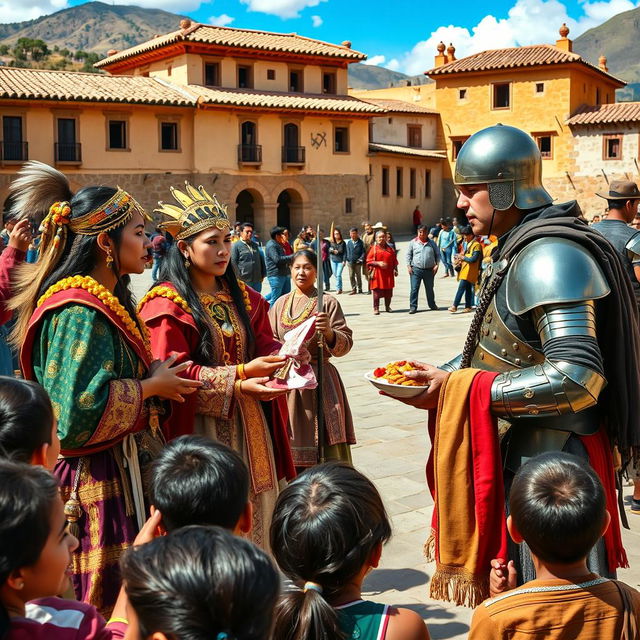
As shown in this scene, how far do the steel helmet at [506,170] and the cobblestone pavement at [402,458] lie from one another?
1987mm

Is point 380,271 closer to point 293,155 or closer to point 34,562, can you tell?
point 34,562

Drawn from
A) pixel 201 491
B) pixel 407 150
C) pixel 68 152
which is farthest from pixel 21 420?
pixel 407 150

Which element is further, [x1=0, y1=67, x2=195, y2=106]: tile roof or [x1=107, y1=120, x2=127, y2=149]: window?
[x1=107, y1=120, x2=127, y2=149]: window

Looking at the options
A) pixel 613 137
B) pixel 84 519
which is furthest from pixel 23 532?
pixel 613 137

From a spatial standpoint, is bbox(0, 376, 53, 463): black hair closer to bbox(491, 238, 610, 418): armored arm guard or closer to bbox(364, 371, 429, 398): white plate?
bbox(364, 371, 429, 398): white plate

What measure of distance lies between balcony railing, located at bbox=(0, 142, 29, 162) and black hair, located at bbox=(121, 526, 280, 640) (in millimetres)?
33793

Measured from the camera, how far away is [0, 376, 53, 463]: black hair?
2256 mm

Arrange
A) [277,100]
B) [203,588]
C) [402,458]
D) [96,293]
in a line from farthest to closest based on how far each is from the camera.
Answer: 1. [277,100]
2. [402,458]
3. [96,293]
4. [203,588]

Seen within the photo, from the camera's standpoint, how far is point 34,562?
5.34 feet

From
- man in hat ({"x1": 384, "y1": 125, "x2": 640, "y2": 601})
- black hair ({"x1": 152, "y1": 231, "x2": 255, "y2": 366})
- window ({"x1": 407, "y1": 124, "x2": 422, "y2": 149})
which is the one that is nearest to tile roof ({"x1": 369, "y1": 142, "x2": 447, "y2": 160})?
window ({"x1": 407, "y1": 124, "x2": 422, "y2": 149})

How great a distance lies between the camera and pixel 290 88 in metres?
40.5

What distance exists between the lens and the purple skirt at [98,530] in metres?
2.95

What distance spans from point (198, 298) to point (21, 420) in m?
1.61

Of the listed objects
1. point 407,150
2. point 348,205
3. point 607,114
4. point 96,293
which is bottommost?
point 96,293
